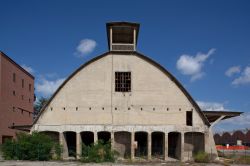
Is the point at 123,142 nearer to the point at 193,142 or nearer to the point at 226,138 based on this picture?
the point at 193,142

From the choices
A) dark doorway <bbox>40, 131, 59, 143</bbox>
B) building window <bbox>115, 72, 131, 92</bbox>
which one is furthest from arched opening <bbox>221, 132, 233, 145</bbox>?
dark doorway <bbox>40, 131, 59, 143</bbox>

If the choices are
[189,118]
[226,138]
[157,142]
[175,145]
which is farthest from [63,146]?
[226,138]

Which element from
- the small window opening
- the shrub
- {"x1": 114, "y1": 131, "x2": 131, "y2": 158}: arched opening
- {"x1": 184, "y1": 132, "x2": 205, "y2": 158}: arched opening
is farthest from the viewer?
the small window opening

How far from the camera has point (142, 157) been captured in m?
31.6

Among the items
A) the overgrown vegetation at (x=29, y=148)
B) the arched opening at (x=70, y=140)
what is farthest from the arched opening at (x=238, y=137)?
the overgrown vegetation at (x=29, y=148)

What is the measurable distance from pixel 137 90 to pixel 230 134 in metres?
65.9

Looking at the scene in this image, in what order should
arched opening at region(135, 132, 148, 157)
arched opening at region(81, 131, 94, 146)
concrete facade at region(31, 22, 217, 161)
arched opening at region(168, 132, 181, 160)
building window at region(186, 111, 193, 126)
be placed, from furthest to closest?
arched opening at region(81, 131, 94, 146) < arched opening at region(135, 132, 148, 157) < building window at region(186, 111, 193, 126) < arched opening at region(168, 132, 181, 160) < concrete facade at region(31, 22, 217, 161)

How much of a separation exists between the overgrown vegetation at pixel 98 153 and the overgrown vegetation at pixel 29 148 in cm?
305

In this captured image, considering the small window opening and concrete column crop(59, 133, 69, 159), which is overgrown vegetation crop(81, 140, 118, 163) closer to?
concrete column crop(59, 133, 69, 159)

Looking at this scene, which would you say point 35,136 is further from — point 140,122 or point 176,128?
point 176,128

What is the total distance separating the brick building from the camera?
44241 millimetres

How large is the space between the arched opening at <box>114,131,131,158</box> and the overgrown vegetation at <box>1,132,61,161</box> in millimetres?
6153

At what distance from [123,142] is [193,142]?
6.67 meters

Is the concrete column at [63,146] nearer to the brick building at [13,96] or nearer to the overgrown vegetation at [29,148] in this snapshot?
the overgrown vegetation at [29,148]
